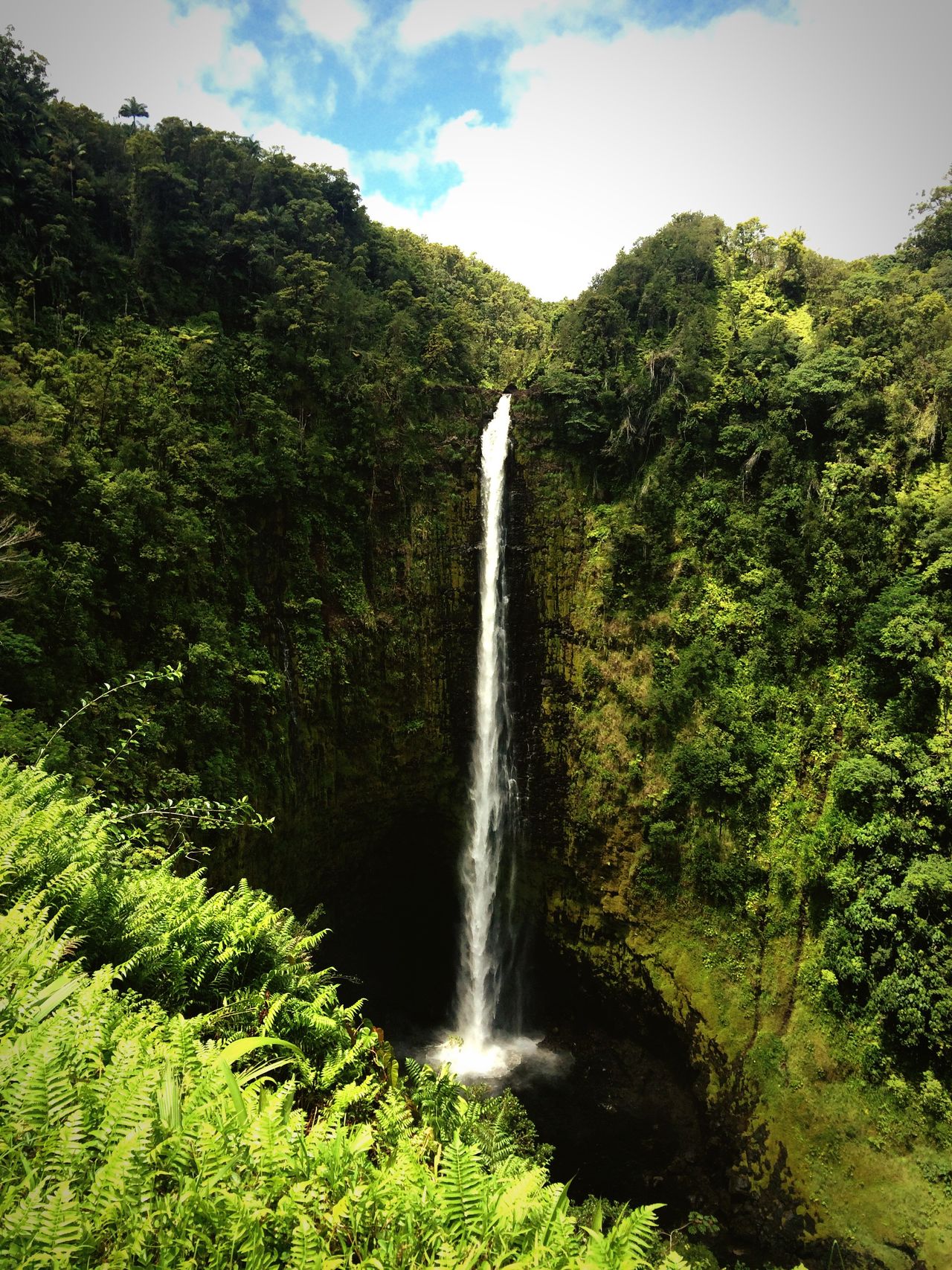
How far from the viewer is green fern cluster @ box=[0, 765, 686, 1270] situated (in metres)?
1.55

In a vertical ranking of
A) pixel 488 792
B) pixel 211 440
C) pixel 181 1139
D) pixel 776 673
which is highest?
pixel 211 440

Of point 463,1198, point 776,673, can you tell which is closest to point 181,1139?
point 463,1198

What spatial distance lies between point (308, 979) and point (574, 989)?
13394 mm

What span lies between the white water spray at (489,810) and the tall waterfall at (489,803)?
20 millimetres

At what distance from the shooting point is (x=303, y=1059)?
2.85 meters

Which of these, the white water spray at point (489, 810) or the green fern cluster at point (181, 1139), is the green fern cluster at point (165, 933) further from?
the white water spray at point (489, 810)

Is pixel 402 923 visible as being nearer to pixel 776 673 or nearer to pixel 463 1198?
pixel 776 673

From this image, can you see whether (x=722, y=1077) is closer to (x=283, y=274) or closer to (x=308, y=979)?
(x=308, y=979)

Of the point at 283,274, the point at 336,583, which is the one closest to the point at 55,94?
the point at 283,274

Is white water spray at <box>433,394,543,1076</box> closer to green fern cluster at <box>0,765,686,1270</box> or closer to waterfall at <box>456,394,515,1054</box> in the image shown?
waterfall at <box>456,394,515,1054</box>

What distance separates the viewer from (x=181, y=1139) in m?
1.76

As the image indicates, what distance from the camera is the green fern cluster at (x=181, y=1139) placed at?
61.0 inches

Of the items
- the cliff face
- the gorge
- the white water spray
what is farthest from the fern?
the white water spray

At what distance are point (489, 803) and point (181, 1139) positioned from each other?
15.3 meters
